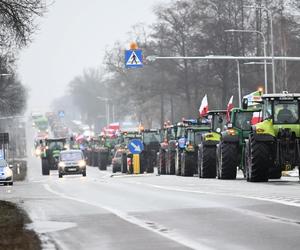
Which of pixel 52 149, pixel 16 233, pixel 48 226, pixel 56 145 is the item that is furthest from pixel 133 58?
pixel 16 233

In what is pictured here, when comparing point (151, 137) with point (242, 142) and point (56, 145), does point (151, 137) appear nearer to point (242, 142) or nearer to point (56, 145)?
point (56, 145)

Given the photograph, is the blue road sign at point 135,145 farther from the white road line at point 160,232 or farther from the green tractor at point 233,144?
the white road line at point 160,232

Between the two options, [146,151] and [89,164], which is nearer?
[146,151]

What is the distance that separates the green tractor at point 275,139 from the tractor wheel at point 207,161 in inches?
276

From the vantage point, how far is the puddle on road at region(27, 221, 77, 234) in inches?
637

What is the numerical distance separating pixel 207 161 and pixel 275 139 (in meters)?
8.71

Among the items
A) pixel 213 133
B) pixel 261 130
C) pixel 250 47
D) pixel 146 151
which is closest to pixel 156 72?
pixel 250 47

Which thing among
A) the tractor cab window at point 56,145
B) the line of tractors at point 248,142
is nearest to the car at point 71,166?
the line of tractors at point 248,142

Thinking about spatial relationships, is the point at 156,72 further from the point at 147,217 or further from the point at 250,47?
the point at 147,217

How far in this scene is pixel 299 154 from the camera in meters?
30.6

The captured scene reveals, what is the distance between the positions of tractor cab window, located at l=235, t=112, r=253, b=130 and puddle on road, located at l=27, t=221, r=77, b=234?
20257mm

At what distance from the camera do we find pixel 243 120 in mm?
37781

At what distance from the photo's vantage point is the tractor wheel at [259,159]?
30.9 m

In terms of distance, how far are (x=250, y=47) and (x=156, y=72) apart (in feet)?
31.4
